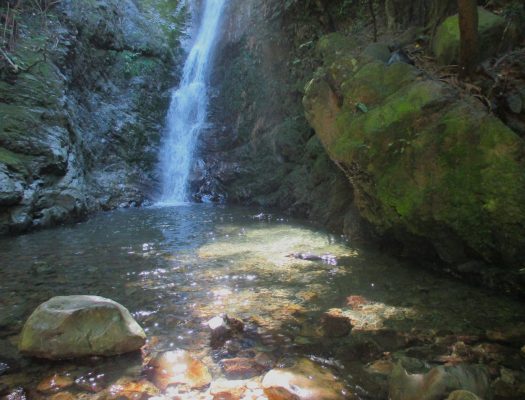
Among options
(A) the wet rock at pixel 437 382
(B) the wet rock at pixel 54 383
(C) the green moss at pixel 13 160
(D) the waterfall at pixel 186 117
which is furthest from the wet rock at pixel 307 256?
(D) the waterfall at pixel 186 117

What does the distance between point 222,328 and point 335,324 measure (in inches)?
39.3

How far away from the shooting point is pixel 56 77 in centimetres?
1077

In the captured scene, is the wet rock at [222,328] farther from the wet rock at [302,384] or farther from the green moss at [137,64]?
the green moss at [137,64]

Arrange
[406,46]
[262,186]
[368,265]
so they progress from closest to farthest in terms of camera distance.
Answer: [368,265]
[406,46]
[262,186]

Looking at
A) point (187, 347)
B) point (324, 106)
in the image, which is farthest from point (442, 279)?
point (324, 106)

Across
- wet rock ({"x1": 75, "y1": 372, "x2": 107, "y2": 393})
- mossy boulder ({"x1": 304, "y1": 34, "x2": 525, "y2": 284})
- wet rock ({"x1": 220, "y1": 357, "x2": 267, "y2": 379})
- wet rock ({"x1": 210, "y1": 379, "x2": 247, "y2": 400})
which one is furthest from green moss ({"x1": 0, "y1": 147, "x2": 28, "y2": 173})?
wet rock ({"x1": 210, "y1": 379, "x2": 247, "y2": 400})

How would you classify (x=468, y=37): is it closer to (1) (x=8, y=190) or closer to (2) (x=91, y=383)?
(2) (x=91, y=383)

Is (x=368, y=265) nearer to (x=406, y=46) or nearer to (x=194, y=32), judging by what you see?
(x=406, y=46)

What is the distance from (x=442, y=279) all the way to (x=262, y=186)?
23.7 feet

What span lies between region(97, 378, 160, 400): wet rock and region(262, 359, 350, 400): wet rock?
75cm

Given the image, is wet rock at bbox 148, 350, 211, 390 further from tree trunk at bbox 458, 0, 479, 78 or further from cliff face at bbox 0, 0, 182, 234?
cliff face at bbox 0, 0, 182, 234

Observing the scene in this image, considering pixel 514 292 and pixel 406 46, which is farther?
pixel 406 46

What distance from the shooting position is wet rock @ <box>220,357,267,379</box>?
285 cm

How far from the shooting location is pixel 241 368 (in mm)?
2936
